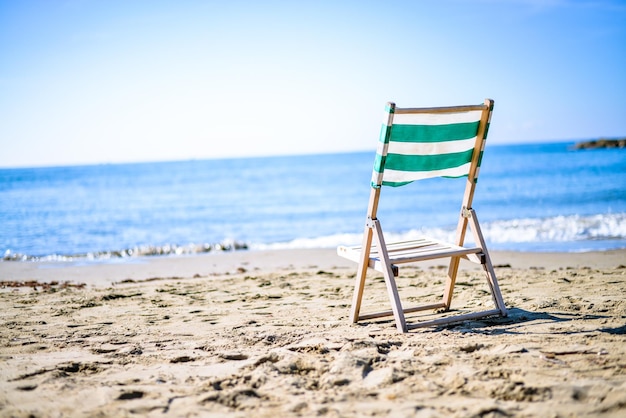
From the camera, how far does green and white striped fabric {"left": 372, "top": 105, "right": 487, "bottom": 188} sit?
3459mm

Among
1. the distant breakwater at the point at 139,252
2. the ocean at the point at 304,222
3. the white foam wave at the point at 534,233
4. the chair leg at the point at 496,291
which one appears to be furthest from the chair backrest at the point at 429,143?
the distant breakwater at the point at 139,252

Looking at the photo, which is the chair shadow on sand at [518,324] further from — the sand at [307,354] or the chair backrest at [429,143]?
the chair backrest at [429,143]

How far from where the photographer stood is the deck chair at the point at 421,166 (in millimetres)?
3496

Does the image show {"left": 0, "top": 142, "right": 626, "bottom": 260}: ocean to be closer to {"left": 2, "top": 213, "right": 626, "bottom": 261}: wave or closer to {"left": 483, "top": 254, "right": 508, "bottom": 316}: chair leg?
{"left": 2, "top": 213, "right": 626, "bottom": 261}: wave

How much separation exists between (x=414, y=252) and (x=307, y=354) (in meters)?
1.22

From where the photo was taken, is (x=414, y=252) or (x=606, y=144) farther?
(x=606, y=144)

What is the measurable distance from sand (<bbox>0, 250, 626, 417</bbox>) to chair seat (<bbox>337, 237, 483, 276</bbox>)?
1.62 feet

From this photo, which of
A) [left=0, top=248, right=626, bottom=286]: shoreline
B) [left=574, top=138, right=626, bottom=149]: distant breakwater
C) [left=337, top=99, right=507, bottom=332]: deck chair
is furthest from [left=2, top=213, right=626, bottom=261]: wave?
[left=574, top=138, right=626, bottom=149]: distant breakwater

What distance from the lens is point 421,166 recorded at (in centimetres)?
367

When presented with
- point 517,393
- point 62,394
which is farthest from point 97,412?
point 517,393

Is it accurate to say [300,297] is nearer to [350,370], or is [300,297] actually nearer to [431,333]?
[431,333]

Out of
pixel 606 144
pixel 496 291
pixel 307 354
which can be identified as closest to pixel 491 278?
pixel 496 291

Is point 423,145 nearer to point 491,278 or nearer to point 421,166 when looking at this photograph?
point 421,166

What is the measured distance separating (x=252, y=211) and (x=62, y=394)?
695 inches
